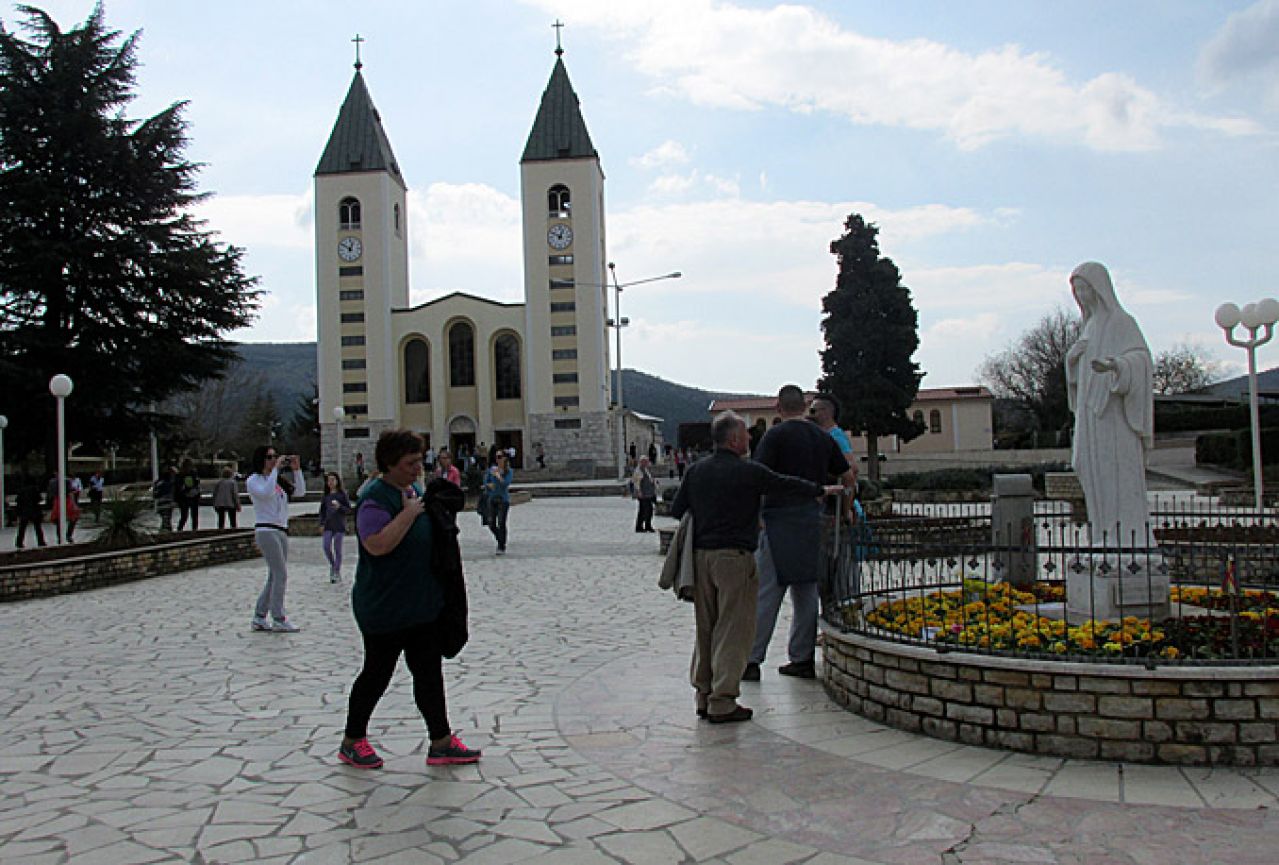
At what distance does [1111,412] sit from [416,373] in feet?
188

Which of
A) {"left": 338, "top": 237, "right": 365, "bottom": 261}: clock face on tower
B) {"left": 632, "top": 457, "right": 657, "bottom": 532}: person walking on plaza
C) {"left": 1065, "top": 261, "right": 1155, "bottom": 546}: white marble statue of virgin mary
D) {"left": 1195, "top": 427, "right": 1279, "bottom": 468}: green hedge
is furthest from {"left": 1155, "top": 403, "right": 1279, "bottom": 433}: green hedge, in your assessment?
{"left": 1065, "top": 261, "right": 1155, "bottom": 546}: white marble statue of virgin mary

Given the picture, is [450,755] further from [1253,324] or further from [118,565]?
[1253,324]

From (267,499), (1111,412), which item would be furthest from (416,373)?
(1111,412)

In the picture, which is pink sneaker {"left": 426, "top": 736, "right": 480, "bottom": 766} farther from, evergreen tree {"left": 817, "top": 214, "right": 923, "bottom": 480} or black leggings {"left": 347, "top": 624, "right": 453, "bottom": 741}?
evergreen tree {"left": 817, "top": 214, "right": 923, "bottom": 480}

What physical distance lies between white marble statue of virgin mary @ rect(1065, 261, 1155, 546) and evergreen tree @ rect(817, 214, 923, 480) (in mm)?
34866

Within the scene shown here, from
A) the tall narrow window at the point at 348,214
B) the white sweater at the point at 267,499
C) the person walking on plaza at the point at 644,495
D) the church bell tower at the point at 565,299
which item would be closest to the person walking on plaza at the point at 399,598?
the white sweater at the point at 267,499

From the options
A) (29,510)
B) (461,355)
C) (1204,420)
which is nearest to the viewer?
(29,510)

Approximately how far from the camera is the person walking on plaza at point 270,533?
9672 mm

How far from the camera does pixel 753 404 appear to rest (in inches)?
2933

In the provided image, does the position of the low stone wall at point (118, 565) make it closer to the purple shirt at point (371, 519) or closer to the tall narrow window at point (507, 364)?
the purple shirt at point (371, 519)

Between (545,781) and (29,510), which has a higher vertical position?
(29,510)

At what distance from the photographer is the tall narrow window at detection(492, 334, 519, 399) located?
6075 centimetres

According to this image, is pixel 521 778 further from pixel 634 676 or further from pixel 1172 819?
pixel 1172 819

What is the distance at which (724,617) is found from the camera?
5.80 m
